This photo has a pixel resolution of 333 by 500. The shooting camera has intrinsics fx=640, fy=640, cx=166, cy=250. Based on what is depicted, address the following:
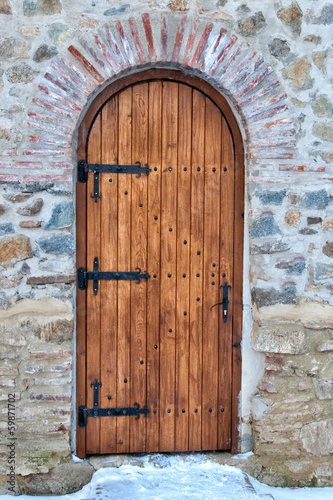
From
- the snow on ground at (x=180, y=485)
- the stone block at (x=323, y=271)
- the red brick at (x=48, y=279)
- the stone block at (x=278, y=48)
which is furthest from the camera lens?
the stone block at (x=323, y=271)

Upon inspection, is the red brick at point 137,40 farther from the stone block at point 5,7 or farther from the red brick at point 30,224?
A: the red brick at point 30,224

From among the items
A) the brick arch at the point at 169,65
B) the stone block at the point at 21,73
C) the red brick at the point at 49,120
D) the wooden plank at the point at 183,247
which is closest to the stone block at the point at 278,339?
the wooden plank at the point at 183,247

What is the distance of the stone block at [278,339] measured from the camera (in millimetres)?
4113

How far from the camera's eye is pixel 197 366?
426cm

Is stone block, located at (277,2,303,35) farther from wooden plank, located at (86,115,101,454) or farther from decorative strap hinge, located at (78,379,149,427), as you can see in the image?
decorative strap hinge, located at (78,379,149,427)

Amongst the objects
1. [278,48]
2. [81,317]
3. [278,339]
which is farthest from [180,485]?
[278,48]

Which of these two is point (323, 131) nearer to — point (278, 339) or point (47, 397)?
point (278, 339)

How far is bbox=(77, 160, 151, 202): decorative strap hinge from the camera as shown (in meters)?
4.06

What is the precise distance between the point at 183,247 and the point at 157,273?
241 mm

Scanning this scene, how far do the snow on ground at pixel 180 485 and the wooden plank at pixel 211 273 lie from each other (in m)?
0.25

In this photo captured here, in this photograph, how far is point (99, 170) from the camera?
161 inches

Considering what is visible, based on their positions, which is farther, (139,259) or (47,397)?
(139,259)

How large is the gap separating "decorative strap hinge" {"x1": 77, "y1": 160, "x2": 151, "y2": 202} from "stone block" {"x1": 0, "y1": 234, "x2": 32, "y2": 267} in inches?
20.6

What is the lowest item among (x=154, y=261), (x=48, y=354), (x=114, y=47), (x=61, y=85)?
(x=48, y=354)
